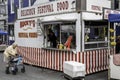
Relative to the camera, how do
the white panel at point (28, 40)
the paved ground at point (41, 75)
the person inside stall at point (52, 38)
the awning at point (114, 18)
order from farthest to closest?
the white panel at point (28, 40)
the person inside stall at point (52, 38)
the paved ground at point (41, 75)
the awning at point (114, 18)

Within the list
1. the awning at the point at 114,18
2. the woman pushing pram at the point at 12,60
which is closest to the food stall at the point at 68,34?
the awning at the point at 114,18

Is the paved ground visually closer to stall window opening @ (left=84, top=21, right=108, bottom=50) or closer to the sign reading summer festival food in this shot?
stall window opening @ (left=84, top=21, right=108, bottom=50)

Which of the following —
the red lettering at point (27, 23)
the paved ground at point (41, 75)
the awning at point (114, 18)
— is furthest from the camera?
the red lettering at point (27, 23)

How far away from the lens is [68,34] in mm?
13812

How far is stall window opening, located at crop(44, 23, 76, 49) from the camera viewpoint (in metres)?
13.5

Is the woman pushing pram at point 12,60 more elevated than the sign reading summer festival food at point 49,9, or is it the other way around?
the sign reading summer festival food at point 49,9

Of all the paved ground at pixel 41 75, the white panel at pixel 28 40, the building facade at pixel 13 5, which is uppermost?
the building facade at pixel 13 5

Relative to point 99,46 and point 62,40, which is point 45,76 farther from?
point 99,46

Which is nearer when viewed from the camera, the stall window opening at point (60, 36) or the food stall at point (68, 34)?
the food stall at point (68, 34)

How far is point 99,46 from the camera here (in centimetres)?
1404

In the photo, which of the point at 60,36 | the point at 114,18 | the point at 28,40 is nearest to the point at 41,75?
the point at 60,36

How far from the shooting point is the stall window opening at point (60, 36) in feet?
44.2

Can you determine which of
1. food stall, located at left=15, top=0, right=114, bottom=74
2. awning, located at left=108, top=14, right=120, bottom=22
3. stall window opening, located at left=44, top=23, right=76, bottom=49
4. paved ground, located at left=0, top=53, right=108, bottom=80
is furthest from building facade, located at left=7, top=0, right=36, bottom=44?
awning, located at left=108, top=14, right=120, bottom=22

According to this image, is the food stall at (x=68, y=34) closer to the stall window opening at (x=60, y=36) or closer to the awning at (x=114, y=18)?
the stall window opening at (x=60, y=36)
